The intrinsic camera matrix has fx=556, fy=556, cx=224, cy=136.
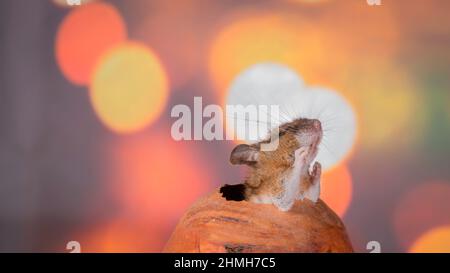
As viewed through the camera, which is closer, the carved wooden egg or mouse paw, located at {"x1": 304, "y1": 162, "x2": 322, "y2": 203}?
the carved wooden egg

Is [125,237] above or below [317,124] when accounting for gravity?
below

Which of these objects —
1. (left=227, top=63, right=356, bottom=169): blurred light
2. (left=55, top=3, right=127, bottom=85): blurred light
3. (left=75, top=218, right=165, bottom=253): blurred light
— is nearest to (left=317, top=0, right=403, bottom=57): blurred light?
(left=227, top=63, right=356, bottom=169): blurred light

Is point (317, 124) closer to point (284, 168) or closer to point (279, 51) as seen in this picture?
point (284, 168)

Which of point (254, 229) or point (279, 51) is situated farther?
point (279, 51)

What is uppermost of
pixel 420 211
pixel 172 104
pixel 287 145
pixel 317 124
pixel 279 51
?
pixel 279 51

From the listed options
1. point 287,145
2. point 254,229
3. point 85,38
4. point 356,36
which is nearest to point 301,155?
point 287,145

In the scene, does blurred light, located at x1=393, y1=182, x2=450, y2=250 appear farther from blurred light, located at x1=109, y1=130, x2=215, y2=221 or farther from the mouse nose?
blurred light, located at x1=109, y1=130, x2=215, y2=221

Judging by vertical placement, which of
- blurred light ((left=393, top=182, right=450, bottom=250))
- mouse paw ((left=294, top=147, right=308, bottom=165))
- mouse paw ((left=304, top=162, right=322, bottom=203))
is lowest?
blurred light ((left=393, top=182, right=450, bottom=250))
